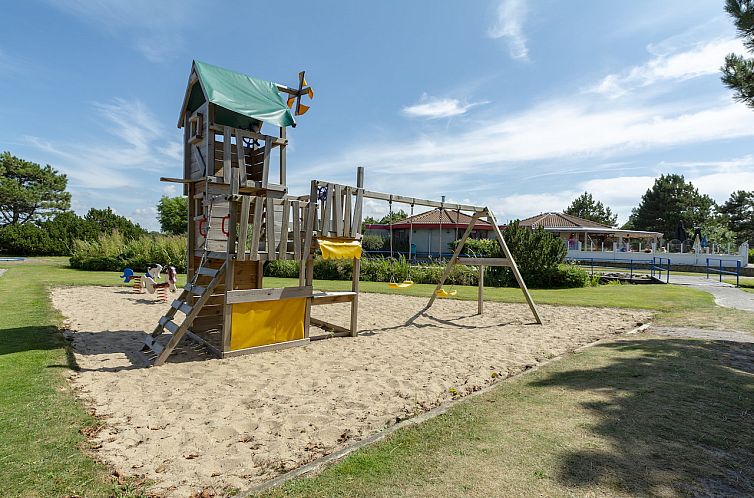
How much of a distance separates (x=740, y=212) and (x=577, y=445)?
2794 inches

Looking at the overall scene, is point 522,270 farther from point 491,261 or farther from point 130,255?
point 130,255

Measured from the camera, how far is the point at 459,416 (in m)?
4.09

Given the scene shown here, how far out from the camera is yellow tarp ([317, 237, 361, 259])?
287 inches

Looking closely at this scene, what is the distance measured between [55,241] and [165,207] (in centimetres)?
3267

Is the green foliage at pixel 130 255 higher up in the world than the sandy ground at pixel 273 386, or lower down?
higher up

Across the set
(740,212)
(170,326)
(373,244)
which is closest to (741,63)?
(170,326)

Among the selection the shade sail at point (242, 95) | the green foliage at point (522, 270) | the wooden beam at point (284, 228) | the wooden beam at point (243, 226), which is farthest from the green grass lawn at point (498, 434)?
the green foliage at point (522, 270)

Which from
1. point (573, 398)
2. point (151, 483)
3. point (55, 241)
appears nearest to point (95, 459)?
point (151, 483)

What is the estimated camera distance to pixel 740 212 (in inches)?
2228

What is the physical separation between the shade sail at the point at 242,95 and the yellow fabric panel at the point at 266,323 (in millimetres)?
3210

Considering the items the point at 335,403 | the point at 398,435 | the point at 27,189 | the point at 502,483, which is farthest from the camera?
the point at 27,189

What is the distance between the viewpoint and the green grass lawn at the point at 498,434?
9.34 feet

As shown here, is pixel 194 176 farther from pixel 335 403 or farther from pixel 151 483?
pixel 151 483

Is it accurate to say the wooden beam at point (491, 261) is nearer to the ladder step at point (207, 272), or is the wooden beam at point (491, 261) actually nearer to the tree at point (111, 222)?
the ladder step at point (207, 272)
